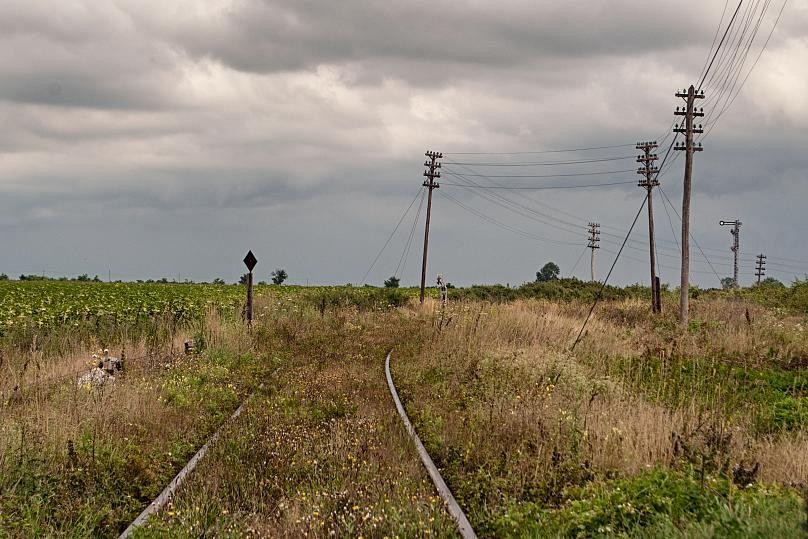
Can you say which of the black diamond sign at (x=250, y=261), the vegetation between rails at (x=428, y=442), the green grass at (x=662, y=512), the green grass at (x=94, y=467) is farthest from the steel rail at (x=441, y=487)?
the black diamond sign at (x=250, y=261)

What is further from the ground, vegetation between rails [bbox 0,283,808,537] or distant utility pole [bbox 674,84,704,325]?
distant utility pole [bbox 674,84,704,325]

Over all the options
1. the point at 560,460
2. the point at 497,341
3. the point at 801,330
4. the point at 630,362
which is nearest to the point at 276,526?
the point at 560,460

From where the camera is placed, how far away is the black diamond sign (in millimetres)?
27984

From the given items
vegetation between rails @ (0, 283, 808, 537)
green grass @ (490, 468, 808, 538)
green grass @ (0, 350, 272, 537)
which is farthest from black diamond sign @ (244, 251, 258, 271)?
green grass @ (490, 468, 808, 538)

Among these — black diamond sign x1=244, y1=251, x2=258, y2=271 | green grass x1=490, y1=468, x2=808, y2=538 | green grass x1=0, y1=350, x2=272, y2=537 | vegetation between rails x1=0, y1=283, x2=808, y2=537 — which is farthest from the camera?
black diamond sign x1=244, y1=251, x2=258, y2=271

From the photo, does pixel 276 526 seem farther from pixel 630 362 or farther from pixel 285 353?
pixel 285 353

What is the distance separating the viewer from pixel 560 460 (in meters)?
8.96

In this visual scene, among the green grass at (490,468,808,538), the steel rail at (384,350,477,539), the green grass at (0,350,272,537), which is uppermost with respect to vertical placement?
the green grass at (490,468,808,538)

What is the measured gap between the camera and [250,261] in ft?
92.3

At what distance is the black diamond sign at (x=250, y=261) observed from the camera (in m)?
28.0

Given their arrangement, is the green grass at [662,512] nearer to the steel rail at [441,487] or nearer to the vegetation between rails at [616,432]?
the vegetation between rails at [616,432]

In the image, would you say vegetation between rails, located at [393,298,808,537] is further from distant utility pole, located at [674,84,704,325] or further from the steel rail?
distant utility pole, located at [674,84,704,325]

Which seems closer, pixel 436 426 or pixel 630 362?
pixel 436 426

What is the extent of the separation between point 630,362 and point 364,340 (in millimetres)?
10418
